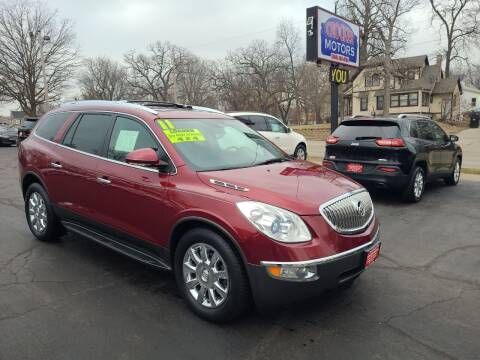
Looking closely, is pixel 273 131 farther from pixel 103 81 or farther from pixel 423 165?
pixel 103 81

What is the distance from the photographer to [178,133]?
155 inches

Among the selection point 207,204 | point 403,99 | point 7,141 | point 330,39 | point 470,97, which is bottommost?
point 7,141

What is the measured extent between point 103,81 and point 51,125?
81805 mm

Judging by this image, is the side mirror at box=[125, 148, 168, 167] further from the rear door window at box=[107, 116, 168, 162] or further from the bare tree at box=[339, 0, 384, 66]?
the bare tree at box=[339, 0, 384, 66]

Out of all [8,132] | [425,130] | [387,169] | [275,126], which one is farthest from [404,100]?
[387,169]

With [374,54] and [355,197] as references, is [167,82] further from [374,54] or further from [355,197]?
[355,197]

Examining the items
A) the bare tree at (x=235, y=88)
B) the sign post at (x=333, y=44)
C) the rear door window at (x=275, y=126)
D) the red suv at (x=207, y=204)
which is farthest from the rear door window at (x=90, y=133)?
the bare tree at (x=235, y=88)

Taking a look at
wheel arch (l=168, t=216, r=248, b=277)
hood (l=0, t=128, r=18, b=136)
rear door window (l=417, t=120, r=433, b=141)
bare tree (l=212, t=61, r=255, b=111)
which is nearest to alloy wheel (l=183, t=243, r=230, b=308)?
wheel arch (l=168, t=216, r=248, b=277)

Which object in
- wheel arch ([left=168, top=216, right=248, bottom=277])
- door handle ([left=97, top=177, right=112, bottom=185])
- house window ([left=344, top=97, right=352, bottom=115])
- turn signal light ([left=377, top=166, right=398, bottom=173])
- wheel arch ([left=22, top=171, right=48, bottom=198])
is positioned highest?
house window ([left=344, top=97, right=352, bottom=115])

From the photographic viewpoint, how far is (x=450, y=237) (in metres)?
5.67

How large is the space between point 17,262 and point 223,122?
9.09ft

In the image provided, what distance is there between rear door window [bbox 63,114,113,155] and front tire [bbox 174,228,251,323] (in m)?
1.64

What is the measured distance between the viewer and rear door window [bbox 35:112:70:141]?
520 cm

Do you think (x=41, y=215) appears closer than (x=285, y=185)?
No
